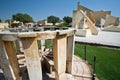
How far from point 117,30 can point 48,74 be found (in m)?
22.0

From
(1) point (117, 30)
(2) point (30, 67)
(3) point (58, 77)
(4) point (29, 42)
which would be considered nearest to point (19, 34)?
(4) point (29, 42)

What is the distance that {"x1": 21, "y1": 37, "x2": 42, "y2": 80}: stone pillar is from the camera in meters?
3.77

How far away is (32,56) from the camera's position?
3.89 metres

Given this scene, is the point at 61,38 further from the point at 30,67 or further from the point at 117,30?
the point at 117,30

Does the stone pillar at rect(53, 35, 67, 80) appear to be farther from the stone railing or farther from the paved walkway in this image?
the paved walkway

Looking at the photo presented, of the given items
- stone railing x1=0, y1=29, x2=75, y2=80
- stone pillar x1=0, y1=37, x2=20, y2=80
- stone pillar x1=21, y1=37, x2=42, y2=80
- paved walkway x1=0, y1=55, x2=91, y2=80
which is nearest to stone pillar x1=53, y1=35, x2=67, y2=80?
stone railing x1=0, y1=29, x2=75, y2=80

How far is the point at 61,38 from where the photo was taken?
4422mm

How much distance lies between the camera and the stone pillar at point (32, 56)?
3.77 meters

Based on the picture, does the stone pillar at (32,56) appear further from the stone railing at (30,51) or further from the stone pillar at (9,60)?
the stone pillar at (9,60)

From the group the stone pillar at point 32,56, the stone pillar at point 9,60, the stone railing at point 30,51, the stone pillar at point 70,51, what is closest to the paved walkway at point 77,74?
the stone pillar at point 70,51

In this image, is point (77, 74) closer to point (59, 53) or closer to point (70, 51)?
point (70, 51)

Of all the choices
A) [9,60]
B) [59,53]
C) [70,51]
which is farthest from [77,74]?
[9,60]

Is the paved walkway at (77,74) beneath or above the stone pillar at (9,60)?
beneath

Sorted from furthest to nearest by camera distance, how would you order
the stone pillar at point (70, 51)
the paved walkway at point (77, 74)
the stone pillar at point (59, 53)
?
1. the paved walkway at point (77, 74)
2. the stone pillar at point (70, 51)
3. the stone pillar at point (59, 53)
